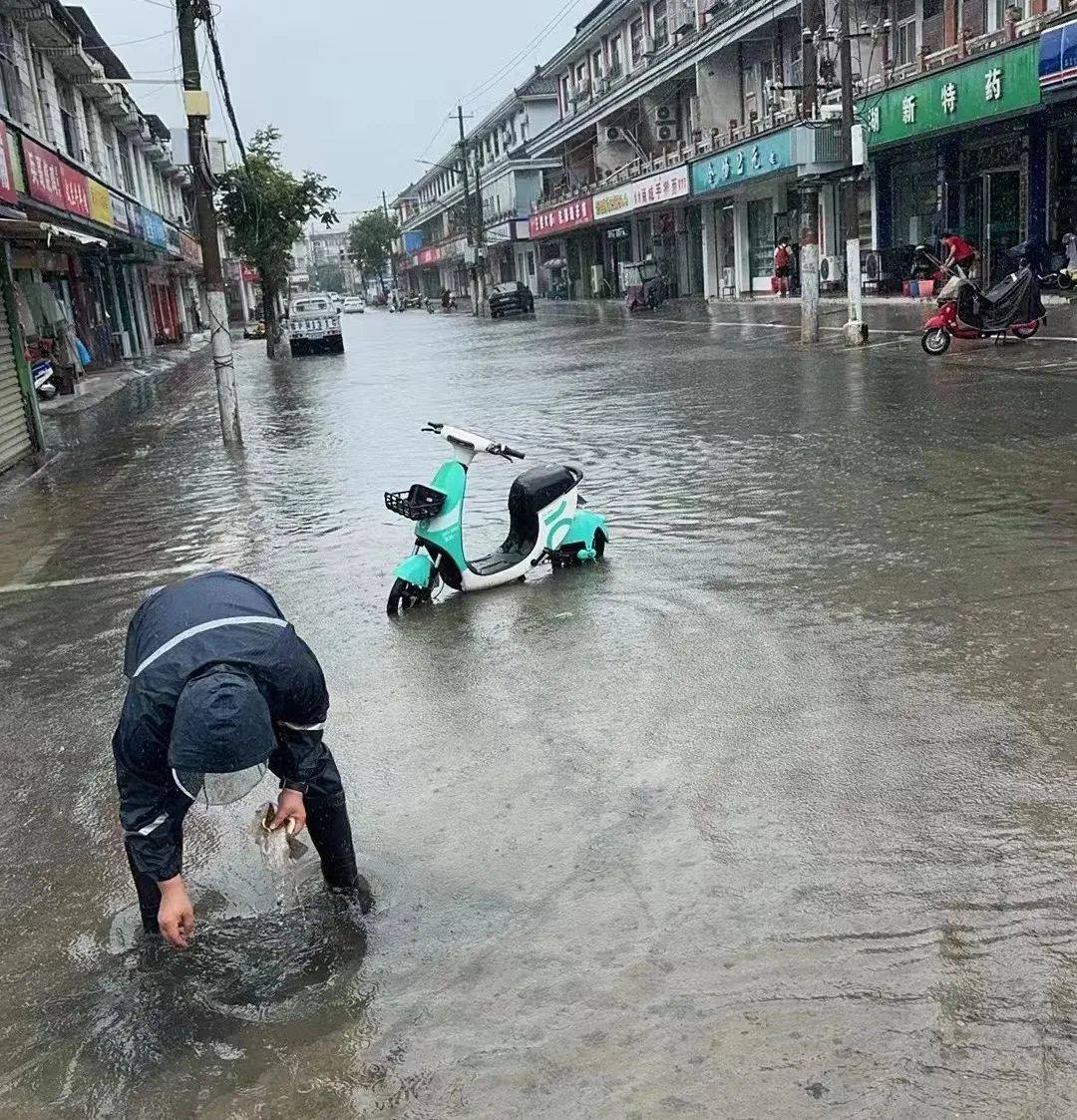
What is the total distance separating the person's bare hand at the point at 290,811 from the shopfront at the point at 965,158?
20627 millimetres

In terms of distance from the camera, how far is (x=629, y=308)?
39750mm

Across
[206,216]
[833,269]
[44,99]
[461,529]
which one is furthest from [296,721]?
[833,269]

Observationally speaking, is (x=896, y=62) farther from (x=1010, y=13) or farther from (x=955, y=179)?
(x=1010, y=13)

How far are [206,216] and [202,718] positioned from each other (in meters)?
13.6

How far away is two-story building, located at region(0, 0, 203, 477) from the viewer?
14.4 meters

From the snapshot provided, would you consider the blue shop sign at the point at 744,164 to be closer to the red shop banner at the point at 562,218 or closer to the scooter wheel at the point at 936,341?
the red shop banner at the point at 562,218

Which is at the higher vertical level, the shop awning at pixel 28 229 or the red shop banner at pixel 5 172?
the red shop banner at pixel 5 172

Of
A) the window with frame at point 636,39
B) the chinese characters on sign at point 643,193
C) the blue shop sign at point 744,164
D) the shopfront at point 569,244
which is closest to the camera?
the blue shop sign at point 744,164

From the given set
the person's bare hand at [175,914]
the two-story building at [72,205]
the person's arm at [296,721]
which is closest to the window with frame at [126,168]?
the two-story building at [72,205]

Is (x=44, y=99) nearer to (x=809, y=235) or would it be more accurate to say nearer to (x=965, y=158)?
(x=809, y=235)

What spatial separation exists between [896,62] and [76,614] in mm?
26635

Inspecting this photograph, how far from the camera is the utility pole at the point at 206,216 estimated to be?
14.2 m

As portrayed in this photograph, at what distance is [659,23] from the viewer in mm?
43188

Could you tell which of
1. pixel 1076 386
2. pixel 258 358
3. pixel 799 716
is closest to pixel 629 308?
pixel 258 358
